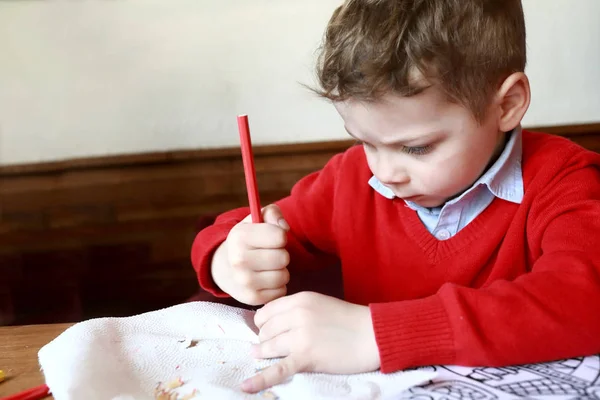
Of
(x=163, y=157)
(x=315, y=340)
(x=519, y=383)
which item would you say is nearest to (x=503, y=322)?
(x=519, y=383)

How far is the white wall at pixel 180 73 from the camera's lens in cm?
124

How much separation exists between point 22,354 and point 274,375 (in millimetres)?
264

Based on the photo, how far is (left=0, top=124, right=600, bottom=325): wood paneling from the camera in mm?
1304

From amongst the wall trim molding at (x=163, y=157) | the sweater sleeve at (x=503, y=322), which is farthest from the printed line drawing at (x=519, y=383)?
the wall trim molding at (x=163, y=157)

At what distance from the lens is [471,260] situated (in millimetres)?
698

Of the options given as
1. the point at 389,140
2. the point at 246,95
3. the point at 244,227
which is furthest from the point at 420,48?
the point at 246,95

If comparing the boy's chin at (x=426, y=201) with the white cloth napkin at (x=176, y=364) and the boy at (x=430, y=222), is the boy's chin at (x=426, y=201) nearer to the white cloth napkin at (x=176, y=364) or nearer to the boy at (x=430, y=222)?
the boy at (x=430, y=222)

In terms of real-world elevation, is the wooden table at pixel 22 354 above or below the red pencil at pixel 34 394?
above

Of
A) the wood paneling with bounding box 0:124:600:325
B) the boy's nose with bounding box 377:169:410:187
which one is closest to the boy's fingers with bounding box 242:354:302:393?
the boy's nose with bounding box 377:169:410:187

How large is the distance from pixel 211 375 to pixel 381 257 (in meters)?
0.34

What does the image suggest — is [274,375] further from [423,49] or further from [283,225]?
[423,49]

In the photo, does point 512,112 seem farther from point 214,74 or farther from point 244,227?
point 214,74

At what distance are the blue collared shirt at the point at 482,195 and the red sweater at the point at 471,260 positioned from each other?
1 centimetres

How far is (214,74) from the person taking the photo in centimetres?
128
